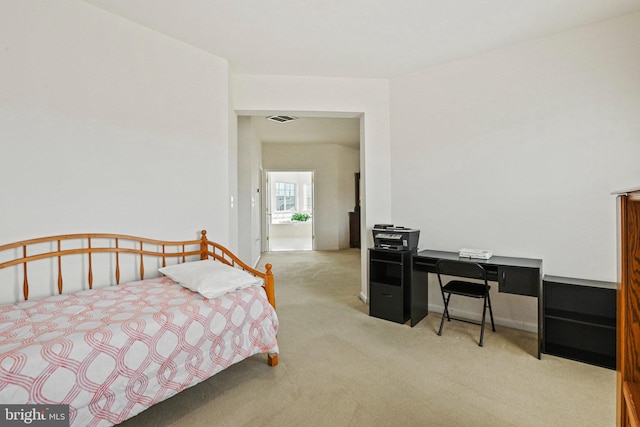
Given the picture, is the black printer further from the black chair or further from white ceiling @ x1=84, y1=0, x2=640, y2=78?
white ceiling @ x1=84, y1=0, x2=640, y2=78

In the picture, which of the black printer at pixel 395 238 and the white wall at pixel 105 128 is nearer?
the white wall at pixel 105 128

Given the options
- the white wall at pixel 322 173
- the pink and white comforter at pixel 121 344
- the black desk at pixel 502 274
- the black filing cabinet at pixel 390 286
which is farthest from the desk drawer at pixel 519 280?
the white wall at pixel 322 173

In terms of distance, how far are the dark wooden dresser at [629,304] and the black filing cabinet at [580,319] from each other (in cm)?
169

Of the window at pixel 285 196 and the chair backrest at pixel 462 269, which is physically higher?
the window at pixel 285 196

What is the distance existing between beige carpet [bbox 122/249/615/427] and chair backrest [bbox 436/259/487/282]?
0.56 meters

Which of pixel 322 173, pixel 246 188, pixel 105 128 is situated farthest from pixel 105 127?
pixel 322 173

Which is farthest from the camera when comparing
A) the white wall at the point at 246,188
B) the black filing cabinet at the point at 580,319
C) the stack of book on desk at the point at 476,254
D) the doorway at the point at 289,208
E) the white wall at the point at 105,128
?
the doorway at the point at 289,208

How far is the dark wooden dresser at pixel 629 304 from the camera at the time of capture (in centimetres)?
86

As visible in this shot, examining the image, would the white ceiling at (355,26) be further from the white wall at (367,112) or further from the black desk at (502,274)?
the black desk at (502,274)

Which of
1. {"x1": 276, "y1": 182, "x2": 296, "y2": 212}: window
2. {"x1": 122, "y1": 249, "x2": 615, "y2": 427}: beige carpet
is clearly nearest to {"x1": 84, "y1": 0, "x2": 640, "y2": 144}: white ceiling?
{"x1": 122, "y1": 249, "x2": 615, "y2": 427}: beige carpet

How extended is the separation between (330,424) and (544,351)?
1823mm

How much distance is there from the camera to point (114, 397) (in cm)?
147

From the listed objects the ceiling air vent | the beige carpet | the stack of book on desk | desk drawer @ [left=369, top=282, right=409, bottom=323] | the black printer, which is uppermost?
the ceiling air vent

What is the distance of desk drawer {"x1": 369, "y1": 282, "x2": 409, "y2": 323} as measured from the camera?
3022 millimetres
